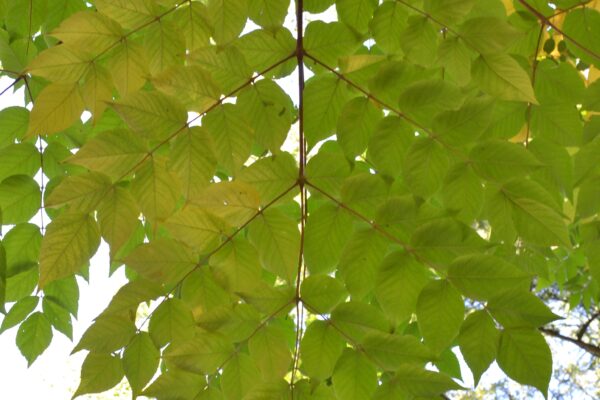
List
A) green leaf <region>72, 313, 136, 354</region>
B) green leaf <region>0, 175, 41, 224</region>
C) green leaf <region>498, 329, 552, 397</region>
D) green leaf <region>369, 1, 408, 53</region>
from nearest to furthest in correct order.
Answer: green leaf <region>498, 329, 552, 397</region> → green leaf <region>72, 313, 136, 354</region> → green leaf <region>369, 1, 408, 53</region> → green leaf <region>0, 175, 41, 224</region>

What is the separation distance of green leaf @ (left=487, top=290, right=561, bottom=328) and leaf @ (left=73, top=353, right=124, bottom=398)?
730mm

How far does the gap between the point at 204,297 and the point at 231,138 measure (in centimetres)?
33

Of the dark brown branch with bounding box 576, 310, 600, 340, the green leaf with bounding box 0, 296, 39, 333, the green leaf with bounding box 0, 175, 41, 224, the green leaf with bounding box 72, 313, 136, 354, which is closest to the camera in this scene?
the green leaf with bounding box 72, 313, 136, 354

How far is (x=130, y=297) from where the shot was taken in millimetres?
1287

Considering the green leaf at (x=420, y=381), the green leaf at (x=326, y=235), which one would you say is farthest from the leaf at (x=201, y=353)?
the green leaf at (x=420, y=381)

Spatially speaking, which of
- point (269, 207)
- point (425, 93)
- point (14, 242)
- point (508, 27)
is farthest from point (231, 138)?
point (14, 242)

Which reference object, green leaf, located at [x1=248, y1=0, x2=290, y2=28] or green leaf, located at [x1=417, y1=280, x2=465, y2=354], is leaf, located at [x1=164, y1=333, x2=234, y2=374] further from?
green leaf, located at [x1=248, y1=0, x2=290, y2=28]

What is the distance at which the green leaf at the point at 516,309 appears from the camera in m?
1.17

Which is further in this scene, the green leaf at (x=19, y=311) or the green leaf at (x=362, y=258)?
the green leaf at (x=19, y=311)

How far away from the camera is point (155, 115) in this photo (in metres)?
1.24

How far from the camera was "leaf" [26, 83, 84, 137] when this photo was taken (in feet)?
4.30

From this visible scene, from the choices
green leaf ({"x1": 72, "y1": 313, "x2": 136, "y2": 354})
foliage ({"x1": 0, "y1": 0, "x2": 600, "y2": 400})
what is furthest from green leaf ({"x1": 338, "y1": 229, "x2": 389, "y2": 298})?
green leaf ({"x1": 72, "y1": 313, "x2": 136, "y2": 354})

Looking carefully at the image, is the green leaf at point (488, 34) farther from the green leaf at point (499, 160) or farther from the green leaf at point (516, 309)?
the green leaf at point (516, 309)

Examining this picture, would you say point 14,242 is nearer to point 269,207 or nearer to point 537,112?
point 269,207
